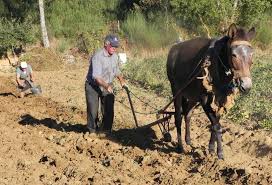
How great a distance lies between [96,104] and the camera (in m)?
9.62

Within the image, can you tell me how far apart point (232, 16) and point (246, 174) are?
622 inches

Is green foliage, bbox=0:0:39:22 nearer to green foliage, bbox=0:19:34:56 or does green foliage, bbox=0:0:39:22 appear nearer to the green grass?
green foliage, bbox=0:19:34:56

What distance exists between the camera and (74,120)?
12.1 metres

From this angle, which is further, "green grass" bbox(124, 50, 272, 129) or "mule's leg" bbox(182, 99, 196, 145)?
"green grass" bbox(124, 50, 272, 129)

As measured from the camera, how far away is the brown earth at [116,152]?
24.2 ft

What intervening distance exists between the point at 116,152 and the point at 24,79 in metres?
7.54

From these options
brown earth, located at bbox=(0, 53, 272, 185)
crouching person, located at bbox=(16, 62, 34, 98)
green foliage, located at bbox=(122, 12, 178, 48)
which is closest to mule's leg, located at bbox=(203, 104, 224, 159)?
brown earth, located at bbox=(0, 53, 272, 185)

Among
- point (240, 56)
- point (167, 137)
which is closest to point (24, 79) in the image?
point (167, 137)

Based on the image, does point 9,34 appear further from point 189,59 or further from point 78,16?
point 189,59

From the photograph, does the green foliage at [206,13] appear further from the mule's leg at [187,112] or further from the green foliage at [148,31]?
the mule's leg at [187,112]

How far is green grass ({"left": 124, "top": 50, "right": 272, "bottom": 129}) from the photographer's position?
11250 mm

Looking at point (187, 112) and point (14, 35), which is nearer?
point (187, 112)

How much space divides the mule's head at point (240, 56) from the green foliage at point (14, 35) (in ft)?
62.0

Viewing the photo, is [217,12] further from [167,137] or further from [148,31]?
[167,137]
